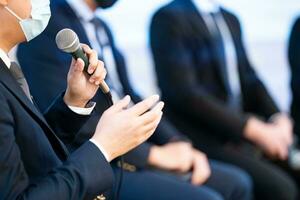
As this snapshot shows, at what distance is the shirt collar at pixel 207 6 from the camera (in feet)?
7.03

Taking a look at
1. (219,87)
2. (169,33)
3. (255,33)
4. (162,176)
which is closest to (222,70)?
(219,87)

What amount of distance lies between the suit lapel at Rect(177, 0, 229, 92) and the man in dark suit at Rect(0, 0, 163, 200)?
928 millimetres

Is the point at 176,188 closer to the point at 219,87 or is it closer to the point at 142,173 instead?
the point at 142,173

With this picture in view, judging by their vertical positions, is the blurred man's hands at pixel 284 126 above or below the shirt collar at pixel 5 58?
below

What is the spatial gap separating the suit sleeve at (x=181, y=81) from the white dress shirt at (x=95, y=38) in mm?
416

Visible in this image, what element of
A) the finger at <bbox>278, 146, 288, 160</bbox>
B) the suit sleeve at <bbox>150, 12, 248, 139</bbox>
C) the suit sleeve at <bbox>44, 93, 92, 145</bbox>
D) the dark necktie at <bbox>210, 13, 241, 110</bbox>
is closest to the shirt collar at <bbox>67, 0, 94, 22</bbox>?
the suit sleeve at <bbox>44, 93, 92, 145</bbox>

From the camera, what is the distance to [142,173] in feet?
5.43

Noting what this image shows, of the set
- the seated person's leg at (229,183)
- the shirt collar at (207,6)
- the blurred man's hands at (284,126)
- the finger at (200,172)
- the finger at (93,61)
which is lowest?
the blurred man's hands at (284,126)

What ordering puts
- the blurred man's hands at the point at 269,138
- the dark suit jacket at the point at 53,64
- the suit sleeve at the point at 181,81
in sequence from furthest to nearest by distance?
the blurred man's hands at the point at 269,138, the suit sleeve at the point at 181,81, the dark suit jacket at the point at 53,64

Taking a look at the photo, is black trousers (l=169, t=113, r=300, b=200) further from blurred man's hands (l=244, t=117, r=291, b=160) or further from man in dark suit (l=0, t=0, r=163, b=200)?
man in dark suit (l=0, t=0, r=163, b=200)

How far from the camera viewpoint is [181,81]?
202 centimetres

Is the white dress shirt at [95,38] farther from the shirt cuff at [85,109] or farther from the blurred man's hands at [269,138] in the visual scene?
the blurred man's hands at [269,138]

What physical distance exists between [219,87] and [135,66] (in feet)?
2.08

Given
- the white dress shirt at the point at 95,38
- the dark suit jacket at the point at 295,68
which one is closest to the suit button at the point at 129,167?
the white dress shirt at the point at 95,38
